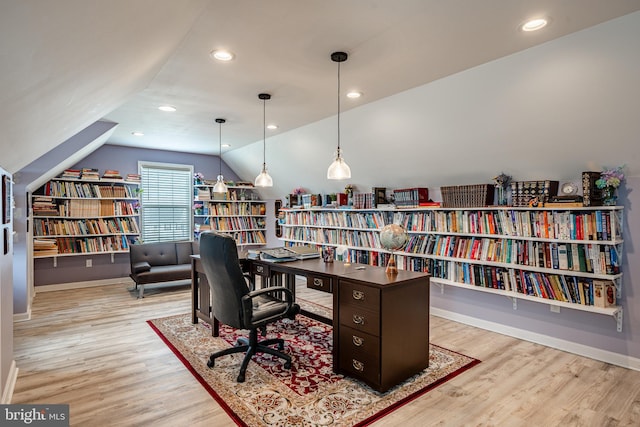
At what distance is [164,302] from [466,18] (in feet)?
15.8

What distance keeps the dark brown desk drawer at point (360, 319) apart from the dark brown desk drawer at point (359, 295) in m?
0.04

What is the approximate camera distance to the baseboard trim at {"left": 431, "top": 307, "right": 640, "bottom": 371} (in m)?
2.92

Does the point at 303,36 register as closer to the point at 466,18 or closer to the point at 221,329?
the point at 466,18

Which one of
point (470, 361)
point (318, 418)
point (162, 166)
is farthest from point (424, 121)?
point (162, 166)

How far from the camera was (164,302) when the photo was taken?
4.89 meters

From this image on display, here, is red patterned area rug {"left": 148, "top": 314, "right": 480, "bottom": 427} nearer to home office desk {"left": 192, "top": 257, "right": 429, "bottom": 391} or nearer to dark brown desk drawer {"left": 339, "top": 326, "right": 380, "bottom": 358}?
home office desk {"left": 192, "top": 257, "right": 429, "bottom": 391}

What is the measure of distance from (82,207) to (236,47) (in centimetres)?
468

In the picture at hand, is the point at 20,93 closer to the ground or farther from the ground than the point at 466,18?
closer to the ground

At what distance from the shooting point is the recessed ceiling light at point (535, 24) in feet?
7.45

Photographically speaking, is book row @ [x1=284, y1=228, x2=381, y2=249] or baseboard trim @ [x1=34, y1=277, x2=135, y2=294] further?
baseboard trim @ [x1=34, y1=277, x2=135, y2=294]

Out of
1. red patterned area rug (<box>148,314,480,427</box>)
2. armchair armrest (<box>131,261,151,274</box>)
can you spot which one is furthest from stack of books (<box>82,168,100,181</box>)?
red patterned area rug (<box>148,314,480,427</box>)

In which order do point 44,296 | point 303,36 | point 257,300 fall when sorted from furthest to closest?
point 44,296 → point 257,300 → point 303,36

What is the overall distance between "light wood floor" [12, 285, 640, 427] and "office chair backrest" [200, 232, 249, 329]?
558 mm

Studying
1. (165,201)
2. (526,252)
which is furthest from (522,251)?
(165,201)
